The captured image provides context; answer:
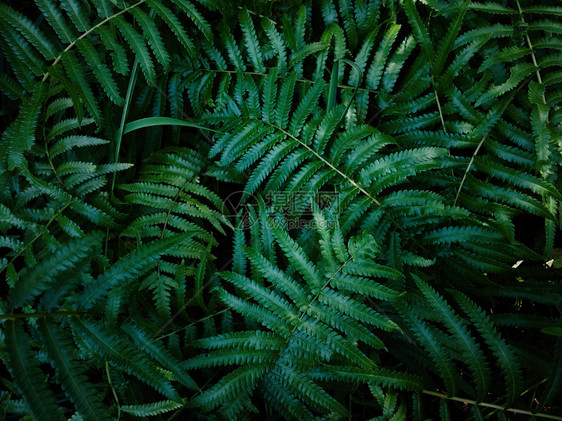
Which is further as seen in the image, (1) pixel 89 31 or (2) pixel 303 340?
(1) pixel 89 31

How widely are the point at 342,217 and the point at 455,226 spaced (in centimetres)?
63

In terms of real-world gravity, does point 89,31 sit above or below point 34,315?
above

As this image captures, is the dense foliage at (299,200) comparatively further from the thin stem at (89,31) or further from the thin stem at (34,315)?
the thin stem at (34,315)

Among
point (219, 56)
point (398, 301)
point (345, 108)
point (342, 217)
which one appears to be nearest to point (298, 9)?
point (219, 56)

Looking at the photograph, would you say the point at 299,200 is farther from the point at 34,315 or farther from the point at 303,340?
the point at 34,315

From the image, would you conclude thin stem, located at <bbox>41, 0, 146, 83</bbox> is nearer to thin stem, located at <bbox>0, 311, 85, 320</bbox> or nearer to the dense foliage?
the dense foliage

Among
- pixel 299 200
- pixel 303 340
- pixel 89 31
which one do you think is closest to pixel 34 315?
pixel 303 340

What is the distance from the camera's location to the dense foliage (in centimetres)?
182

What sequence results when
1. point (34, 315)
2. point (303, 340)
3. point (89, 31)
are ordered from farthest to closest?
1. point (89, 31)
2. point (303, 340)
3. point (34, 315)

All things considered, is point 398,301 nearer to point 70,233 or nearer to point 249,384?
point 249,384

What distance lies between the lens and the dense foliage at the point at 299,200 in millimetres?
1824

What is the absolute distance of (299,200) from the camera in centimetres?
219

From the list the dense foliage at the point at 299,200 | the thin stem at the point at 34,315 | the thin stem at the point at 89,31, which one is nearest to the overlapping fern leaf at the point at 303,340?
the dense foliage at the point at 299,200

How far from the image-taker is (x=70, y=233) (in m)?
2.06
